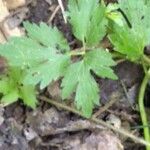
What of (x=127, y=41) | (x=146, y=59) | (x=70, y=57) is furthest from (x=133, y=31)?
(x=70, y=57)

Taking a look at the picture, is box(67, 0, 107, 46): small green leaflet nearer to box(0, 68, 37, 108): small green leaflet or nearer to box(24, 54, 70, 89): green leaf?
box(24, 54, 70, 89): green leaf

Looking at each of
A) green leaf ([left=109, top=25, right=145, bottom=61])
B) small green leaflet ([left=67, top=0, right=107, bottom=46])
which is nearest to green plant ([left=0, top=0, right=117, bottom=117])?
small green leaflet ([left=67, top=0, right=107, bottom=46])

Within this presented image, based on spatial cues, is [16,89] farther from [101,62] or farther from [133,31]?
[133,31]

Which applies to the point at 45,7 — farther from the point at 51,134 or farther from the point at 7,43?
the point at 51,134

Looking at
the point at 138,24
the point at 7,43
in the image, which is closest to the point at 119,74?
the point at 138,24

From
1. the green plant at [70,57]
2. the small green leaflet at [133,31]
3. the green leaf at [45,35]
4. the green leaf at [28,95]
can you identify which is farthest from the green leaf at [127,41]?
the green leaf at [28,95]

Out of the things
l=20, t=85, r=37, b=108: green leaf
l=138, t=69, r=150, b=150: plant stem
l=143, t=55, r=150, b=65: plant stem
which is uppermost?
l=20, t=85, r=37, b=108: green leaf
